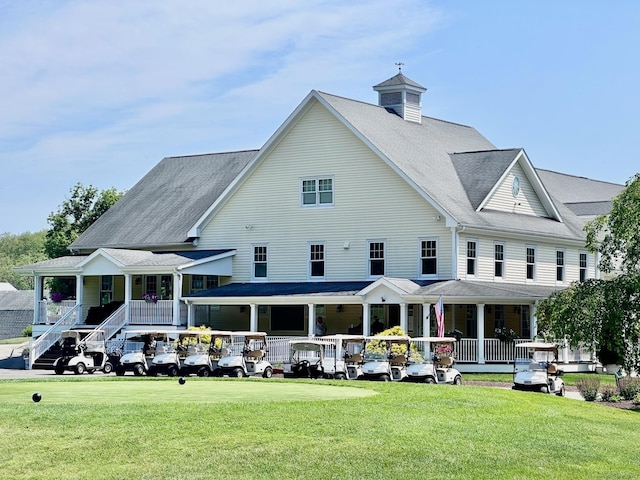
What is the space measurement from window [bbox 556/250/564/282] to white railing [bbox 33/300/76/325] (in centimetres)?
2222

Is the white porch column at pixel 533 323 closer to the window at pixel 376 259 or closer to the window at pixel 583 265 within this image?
the window at pixel 376 259

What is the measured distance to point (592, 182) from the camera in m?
65.9

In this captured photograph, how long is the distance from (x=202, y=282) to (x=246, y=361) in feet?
51.3

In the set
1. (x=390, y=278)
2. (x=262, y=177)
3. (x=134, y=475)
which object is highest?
(x=262, y=177)

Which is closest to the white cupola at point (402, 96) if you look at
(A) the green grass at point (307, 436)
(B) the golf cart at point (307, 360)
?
(B) the golf cart at point (307, 360)

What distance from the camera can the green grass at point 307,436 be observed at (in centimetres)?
1881

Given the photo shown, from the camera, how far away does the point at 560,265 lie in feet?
171

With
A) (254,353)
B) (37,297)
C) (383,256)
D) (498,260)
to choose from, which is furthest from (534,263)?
(37,297)

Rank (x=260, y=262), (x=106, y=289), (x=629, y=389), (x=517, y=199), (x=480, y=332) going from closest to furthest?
(x=629, y=389)
(x=480, y=332)
(x=517, y=199)
(x=260, y=262)
(x=106, y=289)

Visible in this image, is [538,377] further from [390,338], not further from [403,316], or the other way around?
[403,316]

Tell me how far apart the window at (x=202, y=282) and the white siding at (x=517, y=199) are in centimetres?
1330

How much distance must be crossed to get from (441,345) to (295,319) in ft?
42.7

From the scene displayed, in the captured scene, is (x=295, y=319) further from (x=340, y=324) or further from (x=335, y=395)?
(x=335, y=395)

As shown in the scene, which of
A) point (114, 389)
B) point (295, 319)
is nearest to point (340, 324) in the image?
point (295, 319)
